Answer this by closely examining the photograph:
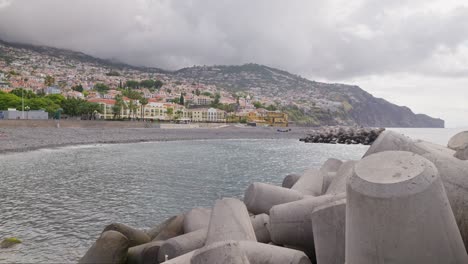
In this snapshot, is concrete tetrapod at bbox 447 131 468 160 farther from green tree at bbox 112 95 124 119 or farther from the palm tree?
the palm tree

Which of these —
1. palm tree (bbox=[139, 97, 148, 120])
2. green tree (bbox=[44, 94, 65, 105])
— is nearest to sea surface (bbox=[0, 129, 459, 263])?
green tree (bbox=[44, 94, 65, 105])

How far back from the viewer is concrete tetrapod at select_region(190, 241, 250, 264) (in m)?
2.78

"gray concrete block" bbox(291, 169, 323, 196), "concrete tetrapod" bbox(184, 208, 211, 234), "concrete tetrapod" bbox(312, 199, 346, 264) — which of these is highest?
"concrete tetrapod" bbox(312, 199, 346, 264)

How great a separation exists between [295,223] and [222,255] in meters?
1.99

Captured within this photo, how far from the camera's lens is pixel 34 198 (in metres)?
12.7

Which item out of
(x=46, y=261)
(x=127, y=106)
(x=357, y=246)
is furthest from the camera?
(x=127, y=106)

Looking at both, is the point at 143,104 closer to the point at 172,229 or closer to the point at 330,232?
the point at 172,229

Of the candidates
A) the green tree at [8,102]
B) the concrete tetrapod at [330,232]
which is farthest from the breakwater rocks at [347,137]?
the concrete tetrapod at [330,232]

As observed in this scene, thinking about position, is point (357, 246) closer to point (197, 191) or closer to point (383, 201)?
point (383, 201)

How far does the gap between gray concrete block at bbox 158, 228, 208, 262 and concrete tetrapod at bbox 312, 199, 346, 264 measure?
1.81m

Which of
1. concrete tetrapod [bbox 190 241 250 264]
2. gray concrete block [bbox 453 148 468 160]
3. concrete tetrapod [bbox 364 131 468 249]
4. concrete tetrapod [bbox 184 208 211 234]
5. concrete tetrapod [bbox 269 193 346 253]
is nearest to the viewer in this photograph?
concrete tetrapod [bbox 190 241 250 264]

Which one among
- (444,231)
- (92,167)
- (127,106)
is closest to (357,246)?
(444,231)

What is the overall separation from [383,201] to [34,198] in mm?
12577

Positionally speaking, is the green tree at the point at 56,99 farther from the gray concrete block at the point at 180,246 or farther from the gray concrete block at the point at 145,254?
the gray concrete block at the point at 180,246
